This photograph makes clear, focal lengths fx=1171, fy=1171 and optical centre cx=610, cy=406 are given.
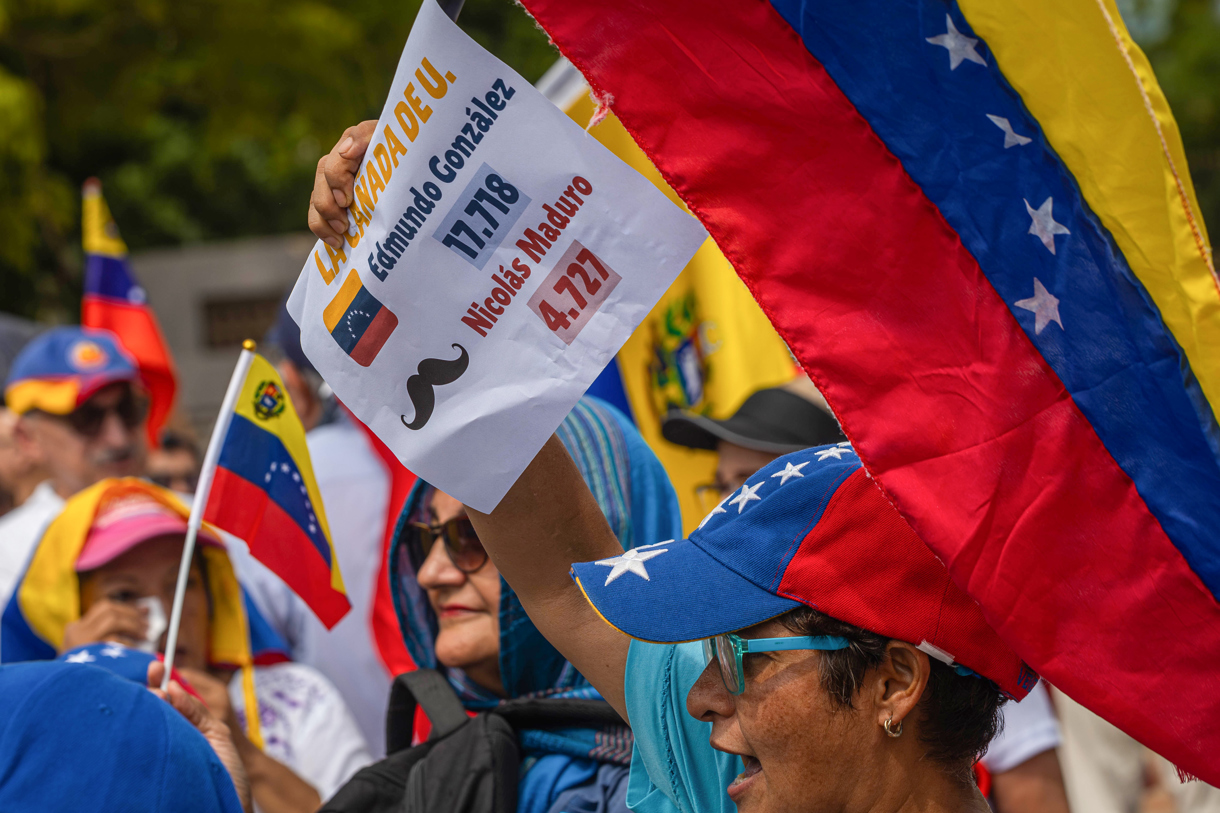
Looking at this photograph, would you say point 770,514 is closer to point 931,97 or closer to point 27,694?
point 931,97

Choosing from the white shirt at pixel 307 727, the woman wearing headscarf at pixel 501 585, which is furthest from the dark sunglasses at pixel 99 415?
the woman wearing headscarf at pixel 501 585

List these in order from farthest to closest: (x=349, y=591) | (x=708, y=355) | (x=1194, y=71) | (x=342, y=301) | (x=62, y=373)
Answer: (x=1194, y=71) < (x=62, y=373) < (x=708, y=355) < (x=349, y=591) < (x=342, y=301)

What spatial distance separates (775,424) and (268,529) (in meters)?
1.38

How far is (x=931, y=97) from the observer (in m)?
1.29

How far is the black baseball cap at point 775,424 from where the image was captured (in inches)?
121

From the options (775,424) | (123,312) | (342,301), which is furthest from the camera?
(123,312)

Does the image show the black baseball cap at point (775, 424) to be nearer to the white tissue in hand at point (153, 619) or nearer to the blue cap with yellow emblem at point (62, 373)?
the white tissue in hand at point (153, 619)

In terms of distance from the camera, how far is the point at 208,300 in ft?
40.8

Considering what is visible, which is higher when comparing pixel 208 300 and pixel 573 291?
pixel 573 291

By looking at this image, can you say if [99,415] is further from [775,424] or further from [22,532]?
[775,424]

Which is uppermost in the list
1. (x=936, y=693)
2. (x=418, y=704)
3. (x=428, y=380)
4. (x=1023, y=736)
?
(x=428, y=380)

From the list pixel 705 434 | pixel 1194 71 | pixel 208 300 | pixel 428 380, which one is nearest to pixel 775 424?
pixel 705 434

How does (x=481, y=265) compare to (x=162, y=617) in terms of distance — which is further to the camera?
(x=162, y=617)

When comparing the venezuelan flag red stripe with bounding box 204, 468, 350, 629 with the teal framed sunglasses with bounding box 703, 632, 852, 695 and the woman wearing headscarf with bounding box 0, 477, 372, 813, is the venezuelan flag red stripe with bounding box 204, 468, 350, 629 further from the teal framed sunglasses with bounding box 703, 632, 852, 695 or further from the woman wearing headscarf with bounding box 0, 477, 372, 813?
the teal framed sunglasses with bounding box 703, 632, 852, 695
